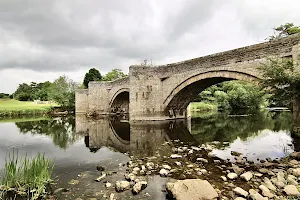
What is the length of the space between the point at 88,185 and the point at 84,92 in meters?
26.6

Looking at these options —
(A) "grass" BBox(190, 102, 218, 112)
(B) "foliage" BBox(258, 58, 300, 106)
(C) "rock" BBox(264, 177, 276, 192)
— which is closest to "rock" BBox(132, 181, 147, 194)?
(C) "rock" BBox(264, 177, 276, 192)

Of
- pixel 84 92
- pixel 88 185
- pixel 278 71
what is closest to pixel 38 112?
pixel 84 92

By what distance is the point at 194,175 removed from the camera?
5.75 metres

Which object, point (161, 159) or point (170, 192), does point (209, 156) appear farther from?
point (170, 192)

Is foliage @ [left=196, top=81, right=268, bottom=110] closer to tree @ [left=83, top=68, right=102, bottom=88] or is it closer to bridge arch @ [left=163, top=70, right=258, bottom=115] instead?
bridge arch @ [left=163, top=70, right=258, bottom=115]

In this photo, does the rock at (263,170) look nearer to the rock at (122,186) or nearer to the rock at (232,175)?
the rock at (232,175)

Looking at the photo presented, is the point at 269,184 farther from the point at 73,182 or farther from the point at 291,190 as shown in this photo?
the point at 73,182

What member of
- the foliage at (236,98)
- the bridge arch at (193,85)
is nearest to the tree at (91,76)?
the foliage at (236,98)

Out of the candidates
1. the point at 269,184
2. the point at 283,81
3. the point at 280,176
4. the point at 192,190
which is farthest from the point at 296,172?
the point at 283,81

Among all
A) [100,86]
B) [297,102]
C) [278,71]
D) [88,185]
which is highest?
[100,86]

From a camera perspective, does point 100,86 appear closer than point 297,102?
No

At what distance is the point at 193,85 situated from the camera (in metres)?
16.6

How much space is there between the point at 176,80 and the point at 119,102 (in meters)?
14.2

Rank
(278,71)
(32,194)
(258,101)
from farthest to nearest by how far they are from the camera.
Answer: (258,101), (278,71), (32,194)
